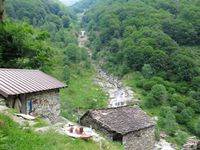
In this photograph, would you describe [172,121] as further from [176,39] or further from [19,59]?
[176,39]

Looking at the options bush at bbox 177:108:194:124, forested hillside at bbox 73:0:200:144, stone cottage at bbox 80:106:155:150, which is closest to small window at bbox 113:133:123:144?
stone cottage at bbox 80:106:155:150

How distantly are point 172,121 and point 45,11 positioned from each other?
12371cm

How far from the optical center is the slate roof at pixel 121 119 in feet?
82.3

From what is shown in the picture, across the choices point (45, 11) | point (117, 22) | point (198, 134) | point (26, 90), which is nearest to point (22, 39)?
point (26, 90)

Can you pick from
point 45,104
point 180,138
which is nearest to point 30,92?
point 45,104

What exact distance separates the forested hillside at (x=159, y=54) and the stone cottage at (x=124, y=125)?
106 feet

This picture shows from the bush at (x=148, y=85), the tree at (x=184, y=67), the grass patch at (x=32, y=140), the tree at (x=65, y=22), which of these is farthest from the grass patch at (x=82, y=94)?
the tree at (x=65, y=22)

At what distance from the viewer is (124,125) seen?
2561 centimetres

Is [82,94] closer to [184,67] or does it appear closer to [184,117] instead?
[184,117]

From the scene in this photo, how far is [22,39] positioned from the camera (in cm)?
3303

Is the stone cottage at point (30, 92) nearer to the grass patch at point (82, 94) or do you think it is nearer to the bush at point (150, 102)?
the grass patch at point (82, 94)

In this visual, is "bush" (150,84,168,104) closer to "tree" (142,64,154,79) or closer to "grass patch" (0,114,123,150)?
"tree" (142,64,154,79)

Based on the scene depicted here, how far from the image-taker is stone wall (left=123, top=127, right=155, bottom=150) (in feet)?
82.2

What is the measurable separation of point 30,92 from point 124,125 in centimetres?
1171
